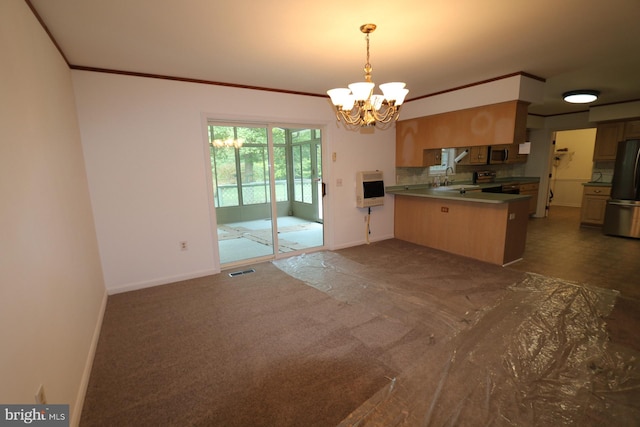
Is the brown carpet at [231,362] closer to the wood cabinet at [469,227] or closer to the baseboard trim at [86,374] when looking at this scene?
the baseboard trim at [86,374]

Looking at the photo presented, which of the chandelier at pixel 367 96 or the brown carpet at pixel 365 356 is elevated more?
the chandelier at pixel 367 96

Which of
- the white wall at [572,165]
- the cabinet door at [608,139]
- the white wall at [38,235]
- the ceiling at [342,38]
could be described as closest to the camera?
the white wall at [38,235]

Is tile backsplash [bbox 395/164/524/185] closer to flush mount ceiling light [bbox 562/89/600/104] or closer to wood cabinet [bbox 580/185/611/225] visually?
wood cabinet [bbox 580/185/611/225]

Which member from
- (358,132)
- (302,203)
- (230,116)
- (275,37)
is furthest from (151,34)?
(302,203)

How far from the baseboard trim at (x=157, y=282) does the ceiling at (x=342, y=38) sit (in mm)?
2438

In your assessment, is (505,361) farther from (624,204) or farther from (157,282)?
(624,204)

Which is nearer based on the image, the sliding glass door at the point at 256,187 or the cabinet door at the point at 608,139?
the sliding glass door at the point at 256,187

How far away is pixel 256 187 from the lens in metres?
4.73

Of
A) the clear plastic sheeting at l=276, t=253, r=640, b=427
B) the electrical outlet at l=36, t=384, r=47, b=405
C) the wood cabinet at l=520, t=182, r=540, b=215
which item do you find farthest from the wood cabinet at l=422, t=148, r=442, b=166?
the electrical outlet at l=36, t=384, r=47, b=405

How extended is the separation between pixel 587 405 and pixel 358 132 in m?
4.15

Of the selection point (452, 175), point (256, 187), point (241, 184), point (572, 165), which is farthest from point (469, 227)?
point (572, 165)

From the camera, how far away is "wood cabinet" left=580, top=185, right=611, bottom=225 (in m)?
5.83

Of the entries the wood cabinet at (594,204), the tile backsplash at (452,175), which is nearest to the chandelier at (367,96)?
the tile backsplash at (452,175)

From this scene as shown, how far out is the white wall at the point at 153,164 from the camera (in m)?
3.07
